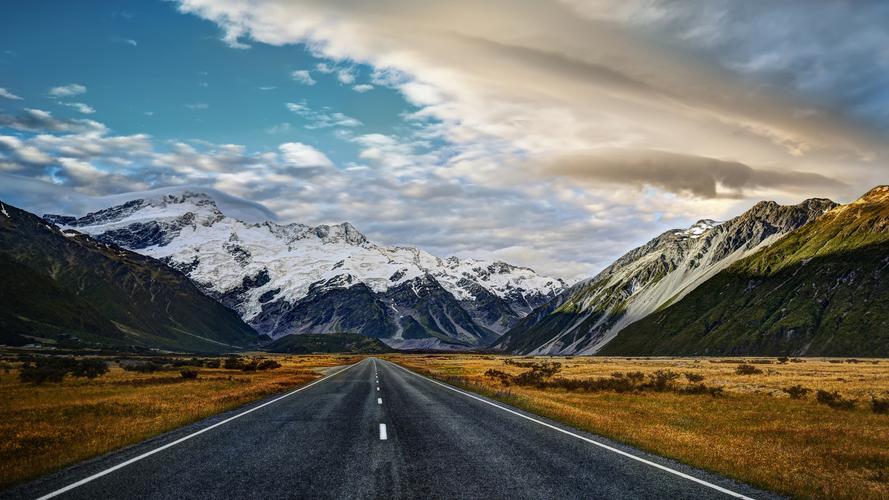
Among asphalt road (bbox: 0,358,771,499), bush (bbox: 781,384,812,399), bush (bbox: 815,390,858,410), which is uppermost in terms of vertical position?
asphalt road (bbox: 0,358,771,499)

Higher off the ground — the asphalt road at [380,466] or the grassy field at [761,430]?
the asphalt road at [380,466]

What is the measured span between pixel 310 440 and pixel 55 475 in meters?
6.11

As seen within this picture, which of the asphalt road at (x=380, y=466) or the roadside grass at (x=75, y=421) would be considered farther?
the roadside grass at (x=75, y=421)

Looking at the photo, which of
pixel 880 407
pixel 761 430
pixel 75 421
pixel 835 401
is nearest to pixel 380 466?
pixel 75 421

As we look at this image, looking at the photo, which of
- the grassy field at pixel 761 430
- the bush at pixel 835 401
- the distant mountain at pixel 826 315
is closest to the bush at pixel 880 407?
the grassy field at pixel 761 430

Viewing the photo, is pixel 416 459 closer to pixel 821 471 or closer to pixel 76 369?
pixel 821 471

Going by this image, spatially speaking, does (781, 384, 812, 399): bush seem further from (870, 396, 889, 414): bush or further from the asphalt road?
the asphalt road

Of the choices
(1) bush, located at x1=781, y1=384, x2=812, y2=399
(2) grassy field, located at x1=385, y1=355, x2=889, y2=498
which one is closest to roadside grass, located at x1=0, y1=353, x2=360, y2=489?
(2) grassy field, located at x1=385, y1=355, x2=889, y2=498

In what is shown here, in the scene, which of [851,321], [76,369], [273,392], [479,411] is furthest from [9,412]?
[851,321]

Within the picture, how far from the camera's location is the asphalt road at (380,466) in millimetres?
10398

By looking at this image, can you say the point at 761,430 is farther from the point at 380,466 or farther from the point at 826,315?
the point at 826,315

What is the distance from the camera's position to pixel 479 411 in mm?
23969

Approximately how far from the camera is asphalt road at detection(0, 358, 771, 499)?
10.4 meters

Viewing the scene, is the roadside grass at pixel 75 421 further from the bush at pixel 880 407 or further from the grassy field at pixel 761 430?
the bush at pixel 880 407
